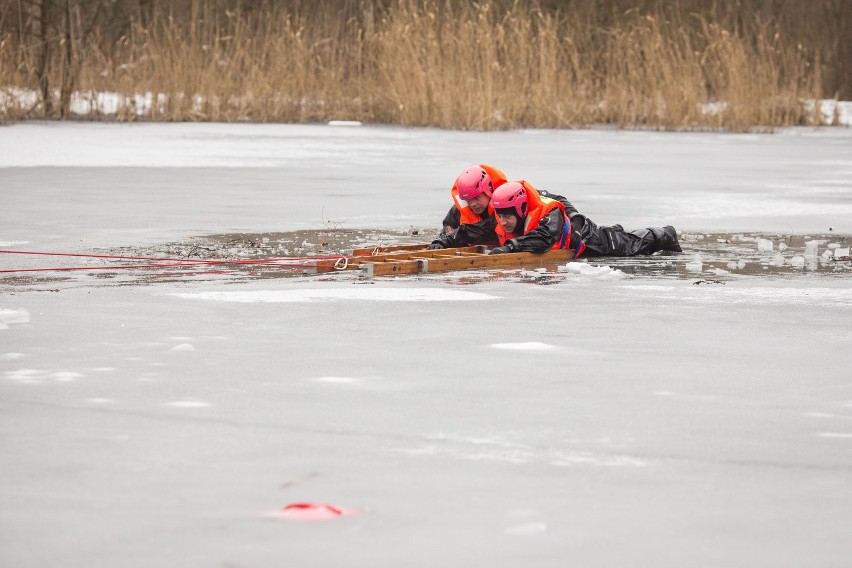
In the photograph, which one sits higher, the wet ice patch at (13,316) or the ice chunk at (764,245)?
the ice chunk at (764,245)

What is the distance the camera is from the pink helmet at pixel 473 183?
952cm

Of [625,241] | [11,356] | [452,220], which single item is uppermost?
[452,220]

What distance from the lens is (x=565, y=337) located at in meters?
6.42

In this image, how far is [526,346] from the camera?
618 centimetres

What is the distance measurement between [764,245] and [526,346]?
4.34m

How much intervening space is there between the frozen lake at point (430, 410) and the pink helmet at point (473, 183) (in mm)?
946

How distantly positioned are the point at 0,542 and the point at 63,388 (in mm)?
1708

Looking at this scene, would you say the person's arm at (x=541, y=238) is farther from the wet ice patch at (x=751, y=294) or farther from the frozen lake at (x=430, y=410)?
the wet ice patch at (x=751, y=294)

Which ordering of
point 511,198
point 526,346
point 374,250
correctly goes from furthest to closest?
point 511,198
point 374,250
point 526,346

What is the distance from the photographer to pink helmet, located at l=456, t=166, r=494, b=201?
31.2 ft

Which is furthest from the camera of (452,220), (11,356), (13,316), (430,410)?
(452,220)

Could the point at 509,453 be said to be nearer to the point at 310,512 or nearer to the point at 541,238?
the point at 310,512

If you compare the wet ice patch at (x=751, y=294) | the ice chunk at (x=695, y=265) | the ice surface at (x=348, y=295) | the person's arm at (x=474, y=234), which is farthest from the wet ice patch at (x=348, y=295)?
the person's arm at (x=474, y=234)

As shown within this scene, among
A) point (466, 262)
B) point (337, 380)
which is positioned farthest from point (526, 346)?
point (466, 262)
